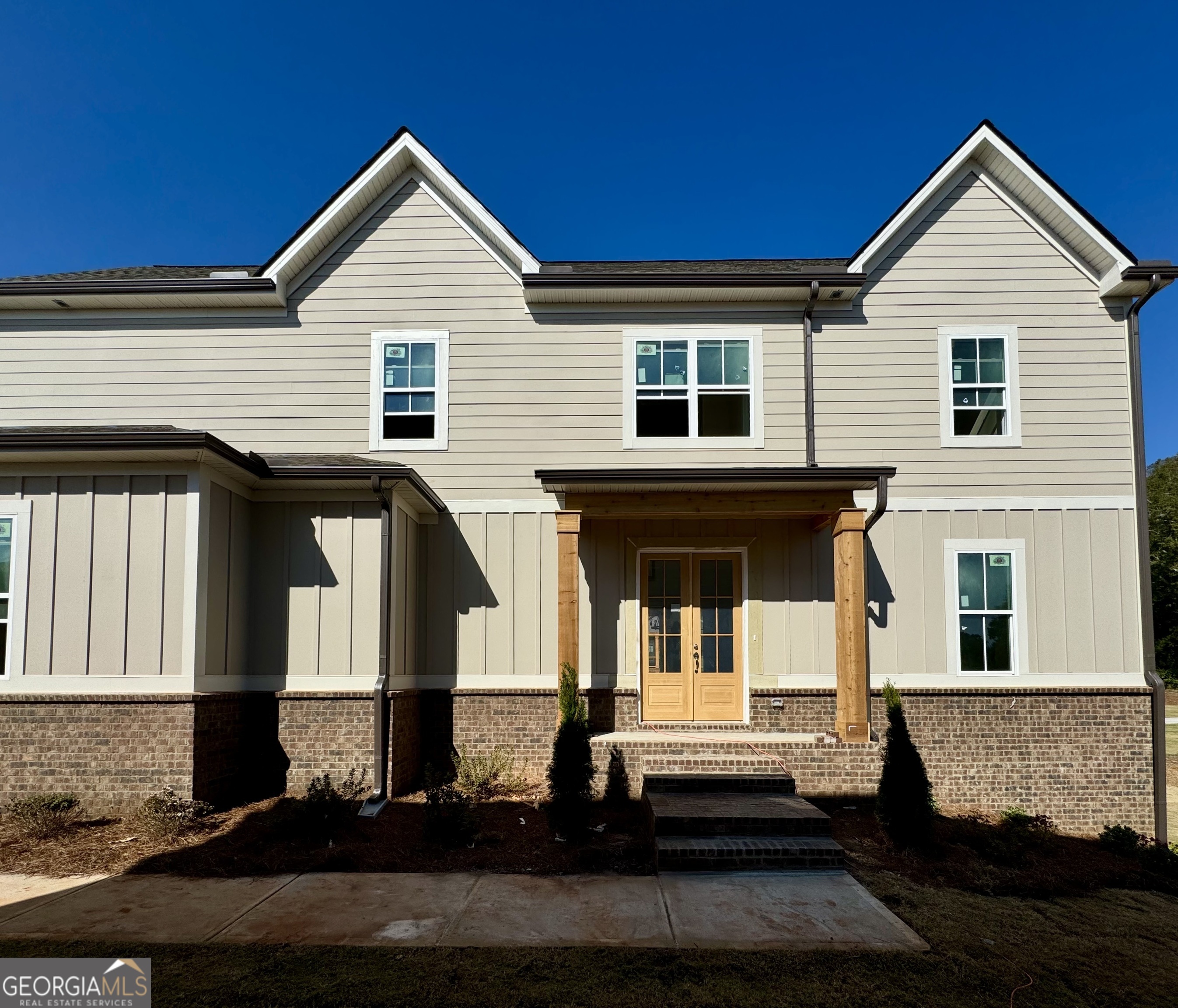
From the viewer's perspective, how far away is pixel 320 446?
10.6 meters

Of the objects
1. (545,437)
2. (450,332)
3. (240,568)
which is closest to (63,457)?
(240,568)

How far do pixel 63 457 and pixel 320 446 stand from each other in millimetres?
2990

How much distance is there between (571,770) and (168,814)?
12.6 feet

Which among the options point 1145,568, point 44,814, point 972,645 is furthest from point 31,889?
point 1145,568

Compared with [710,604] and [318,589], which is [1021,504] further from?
[318,589]

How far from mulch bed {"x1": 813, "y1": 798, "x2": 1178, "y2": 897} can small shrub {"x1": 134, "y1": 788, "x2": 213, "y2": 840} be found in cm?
612

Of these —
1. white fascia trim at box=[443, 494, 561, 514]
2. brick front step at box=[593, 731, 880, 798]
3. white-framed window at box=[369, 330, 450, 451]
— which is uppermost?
white-framed window at box=[369, 330, 450, 451]

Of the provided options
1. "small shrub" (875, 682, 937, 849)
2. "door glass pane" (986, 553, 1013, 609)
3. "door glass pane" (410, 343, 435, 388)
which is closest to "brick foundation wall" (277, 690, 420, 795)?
"door glass pane" (410, 343, 435, 388)

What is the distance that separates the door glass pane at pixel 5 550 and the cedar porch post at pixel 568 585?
18.6ft

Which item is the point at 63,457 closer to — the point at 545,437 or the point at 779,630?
the point at 545,437

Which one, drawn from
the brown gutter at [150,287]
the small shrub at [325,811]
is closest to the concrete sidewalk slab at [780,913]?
the small shrub at [325,811]

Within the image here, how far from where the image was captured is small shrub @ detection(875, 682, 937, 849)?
777 cm

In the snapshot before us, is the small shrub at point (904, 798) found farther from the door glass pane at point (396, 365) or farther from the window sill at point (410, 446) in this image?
the door glass pane at point (396, 365)

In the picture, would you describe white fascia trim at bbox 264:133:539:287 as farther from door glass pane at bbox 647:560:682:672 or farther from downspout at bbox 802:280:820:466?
door glass pane at bbox 647:560:682:672
